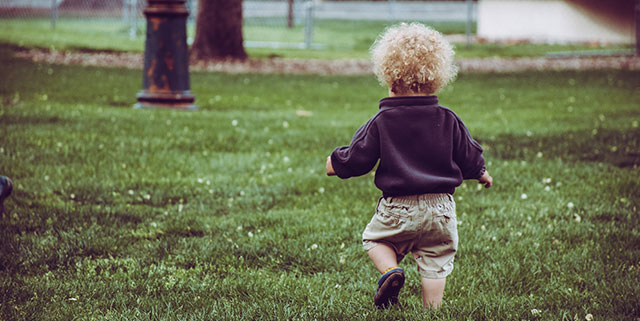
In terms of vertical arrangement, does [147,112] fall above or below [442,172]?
below

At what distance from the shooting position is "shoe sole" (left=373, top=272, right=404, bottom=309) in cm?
303

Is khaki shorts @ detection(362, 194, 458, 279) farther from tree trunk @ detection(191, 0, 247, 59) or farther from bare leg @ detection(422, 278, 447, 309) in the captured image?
tree trunk @ detection(191, 0, 247, 59)

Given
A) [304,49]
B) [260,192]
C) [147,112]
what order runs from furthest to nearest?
[304,49] → [147,112] → [260,192]

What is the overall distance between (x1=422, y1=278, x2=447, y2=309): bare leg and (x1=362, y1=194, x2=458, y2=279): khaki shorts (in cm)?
3

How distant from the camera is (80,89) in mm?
10969

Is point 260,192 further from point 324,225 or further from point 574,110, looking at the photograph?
point 574,110

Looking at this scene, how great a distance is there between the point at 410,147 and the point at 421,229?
0.37m

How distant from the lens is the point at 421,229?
3.15 meters

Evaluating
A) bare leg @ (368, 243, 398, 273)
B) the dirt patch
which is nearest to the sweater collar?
bare leg @ (368, 243, 398, 273)

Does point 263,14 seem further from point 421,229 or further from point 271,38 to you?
point 421,229

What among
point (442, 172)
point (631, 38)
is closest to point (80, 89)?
point (442, 172)

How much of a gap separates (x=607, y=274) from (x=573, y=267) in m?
0.19

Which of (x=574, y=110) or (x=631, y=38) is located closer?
(x=574, y=110)

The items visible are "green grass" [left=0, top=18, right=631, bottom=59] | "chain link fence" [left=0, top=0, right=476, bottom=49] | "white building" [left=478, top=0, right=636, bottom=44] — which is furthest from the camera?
"white building" [left=478, top=0, right=636, bottom=44]
